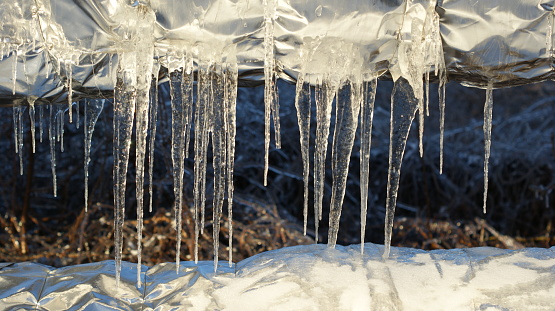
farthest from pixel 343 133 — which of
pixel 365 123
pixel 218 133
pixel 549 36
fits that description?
pixel 549 36

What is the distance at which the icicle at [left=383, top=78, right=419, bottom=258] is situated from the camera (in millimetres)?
2170

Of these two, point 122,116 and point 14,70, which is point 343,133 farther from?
point 14,70

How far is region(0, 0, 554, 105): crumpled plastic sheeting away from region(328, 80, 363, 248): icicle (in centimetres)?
16

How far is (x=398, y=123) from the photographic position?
2.24 meters

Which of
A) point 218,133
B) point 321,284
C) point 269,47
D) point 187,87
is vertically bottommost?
point 321,284

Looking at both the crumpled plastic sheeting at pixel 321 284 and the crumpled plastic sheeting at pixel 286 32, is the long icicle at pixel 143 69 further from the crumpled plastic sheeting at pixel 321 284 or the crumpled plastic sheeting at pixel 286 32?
the crumpled plastic sheeting at pixel 321 284

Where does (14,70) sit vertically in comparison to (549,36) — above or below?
below

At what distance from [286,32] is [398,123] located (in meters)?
0.63

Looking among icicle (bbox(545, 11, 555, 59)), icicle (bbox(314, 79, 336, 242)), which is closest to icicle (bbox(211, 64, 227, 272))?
icicle (bbox(314, 79, 336, 242))

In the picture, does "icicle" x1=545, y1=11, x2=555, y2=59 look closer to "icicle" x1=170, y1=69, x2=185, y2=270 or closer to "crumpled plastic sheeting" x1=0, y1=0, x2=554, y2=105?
"crumpled plastic sheeting" x1=0, y1=0, x2=554, y2=105

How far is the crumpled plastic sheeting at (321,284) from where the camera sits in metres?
2.16

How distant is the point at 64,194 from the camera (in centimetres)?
535

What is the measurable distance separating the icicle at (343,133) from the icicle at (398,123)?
142mm

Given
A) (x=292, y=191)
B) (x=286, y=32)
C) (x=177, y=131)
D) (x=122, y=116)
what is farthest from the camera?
(x=292, y=191)
